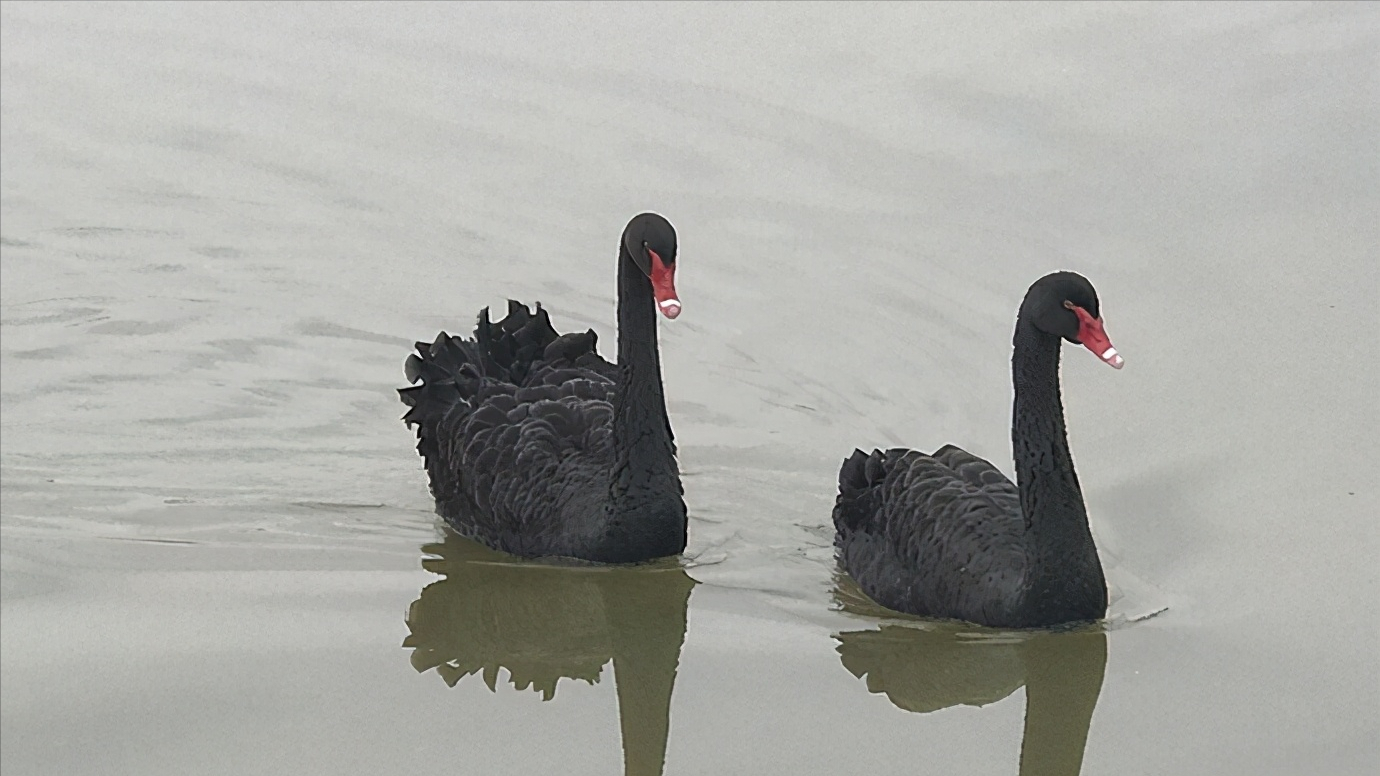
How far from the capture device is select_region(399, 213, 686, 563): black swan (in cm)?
552

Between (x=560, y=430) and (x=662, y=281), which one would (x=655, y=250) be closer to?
(x=662, y=281)

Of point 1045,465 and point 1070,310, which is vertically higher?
point 1070,310

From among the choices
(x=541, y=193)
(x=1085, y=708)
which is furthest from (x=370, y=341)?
(x=1085, y=708)

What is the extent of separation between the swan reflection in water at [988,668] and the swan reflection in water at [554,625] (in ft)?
1.74

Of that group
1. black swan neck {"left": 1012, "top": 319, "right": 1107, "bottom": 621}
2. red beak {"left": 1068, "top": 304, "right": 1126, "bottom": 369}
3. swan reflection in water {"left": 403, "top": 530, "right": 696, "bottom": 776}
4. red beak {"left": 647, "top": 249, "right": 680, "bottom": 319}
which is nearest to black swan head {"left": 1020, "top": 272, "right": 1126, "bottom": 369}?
red beak {"left": 1068, "top": 304, "right": 1126, "bottom": 369}

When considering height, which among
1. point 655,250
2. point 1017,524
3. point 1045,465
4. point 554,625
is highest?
point 655,250

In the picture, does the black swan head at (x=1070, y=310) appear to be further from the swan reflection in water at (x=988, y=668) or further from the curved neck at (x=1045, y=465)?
the swan reflection in water at (x=988, y=668)

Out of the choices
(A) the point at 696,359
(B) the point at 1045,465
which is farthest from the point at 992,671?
(A) the point at 696,359

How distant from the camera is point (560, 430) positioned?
5.89 m

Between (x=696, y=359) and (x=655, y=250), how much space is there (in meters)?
1.92

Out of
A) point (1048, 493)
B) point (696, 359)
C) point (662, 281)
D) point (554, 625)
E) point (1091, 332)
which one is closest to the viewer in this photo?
A: point (1091, 332)

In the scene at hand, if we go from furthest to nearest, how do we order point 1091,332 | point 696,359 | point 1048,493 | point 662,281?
point 696,359 → point 662,281 → point 1048,493 → point 1091,332

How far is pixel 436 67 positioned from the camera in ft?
31.8

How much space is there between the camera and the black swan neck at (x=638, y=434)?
217 inches
